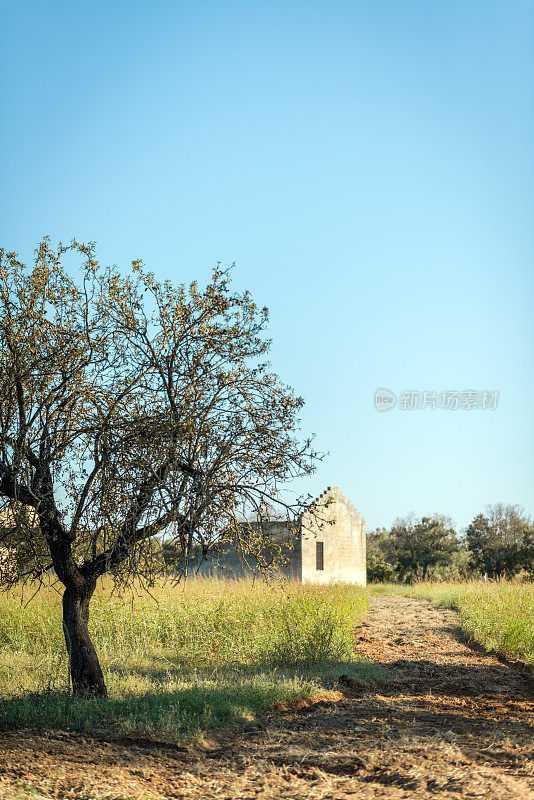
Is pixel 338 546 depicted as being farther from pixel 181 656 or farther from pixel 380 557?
pixel 181 656

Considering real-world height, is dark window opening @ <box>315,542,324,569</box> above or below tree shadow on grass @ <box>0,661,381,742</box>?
above

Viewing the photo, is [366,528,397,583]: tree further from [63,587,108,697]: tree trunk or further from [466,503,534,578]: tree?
[63,587,108,697]: tree trunk

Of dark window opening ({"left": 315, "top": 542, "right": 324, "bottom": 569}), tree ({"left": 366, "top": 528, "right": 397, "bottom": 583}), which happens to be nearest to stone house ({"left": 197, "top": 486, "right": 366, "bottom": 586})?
dark window opening ({"left": 315, "top": 542, "right": 324, "bottom": 569})

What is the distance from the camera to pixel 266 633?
1155 centimetres

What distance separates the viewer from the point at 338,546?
31.3 meters

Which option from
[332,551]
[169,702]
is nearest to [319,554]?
[332,551]

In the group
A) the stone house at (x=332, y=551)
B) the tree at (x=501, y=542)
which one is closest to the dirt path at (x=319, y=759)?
the stone house at (x=332, y=551)

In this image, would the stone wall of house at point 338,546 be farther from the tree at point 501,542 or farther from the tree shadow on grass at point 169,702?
the tree shadow on grass at point 169,702

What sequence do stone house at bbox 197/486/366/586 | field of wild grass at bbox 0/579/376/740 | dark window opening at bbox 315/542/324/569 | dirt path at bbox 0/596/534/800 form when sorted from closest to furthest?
dirt path at bbox 0/596/534/800 → field of wild grass at bbox 0/579/376/740 → stone house at bbox 197/486/366/586 → dark window opening at bbox 315/542/324/569

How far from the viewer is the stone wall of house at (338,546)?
96.4ft

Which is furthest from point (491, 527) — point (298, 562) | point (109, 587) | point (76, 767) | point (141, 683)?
point (76, 767)

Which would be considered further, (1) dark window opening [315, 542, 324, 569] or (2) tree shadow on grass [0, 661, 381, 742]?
(1) dark window opening [315, 542, 324, 569]

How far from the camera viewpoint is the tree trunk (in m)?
8.10

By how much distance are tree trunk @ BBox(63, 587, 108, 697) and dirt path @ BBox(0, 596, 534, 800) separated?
78.7 inches
